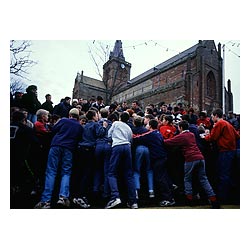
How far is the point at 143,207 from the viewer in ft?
15.2

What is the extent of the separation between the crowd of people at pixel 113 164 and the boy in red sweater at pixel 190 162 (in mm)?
18

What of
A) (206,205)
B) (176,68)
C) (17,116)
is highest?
(176,68)

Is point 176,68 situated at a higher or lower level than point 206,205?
higher

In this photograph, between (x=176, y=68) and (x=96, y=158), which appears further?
(x=176, y=68)

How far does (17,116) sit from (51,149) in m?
0.85

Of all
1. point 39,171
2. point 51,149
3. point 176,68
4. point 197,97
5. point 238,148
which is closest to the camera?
point 51,149

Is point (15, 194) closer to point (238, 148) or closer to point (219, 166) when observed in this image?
point (219, 166)

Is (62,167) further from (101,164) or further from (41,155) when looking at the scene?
(101,164)

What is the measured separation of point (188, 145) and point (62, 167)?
93.3 inches

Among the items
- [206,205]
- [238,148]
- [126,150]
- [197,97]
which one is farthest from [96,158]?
[197,97]

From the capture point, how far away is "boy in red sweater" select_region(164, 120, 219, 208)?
15.1 ft

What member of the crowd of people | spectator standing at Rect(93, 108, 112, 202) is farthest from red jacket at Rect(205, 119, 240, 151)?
spectator standing at Rect(93, 108, 112, 202)

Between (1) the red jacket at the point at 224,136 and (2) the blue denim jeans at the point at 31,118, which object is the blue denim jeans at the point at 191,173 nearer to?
(1) the red jacket at the point at 224,136

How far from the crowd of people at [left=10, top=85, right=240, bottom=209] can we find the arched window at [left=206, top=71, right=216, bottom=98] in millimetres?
23249
